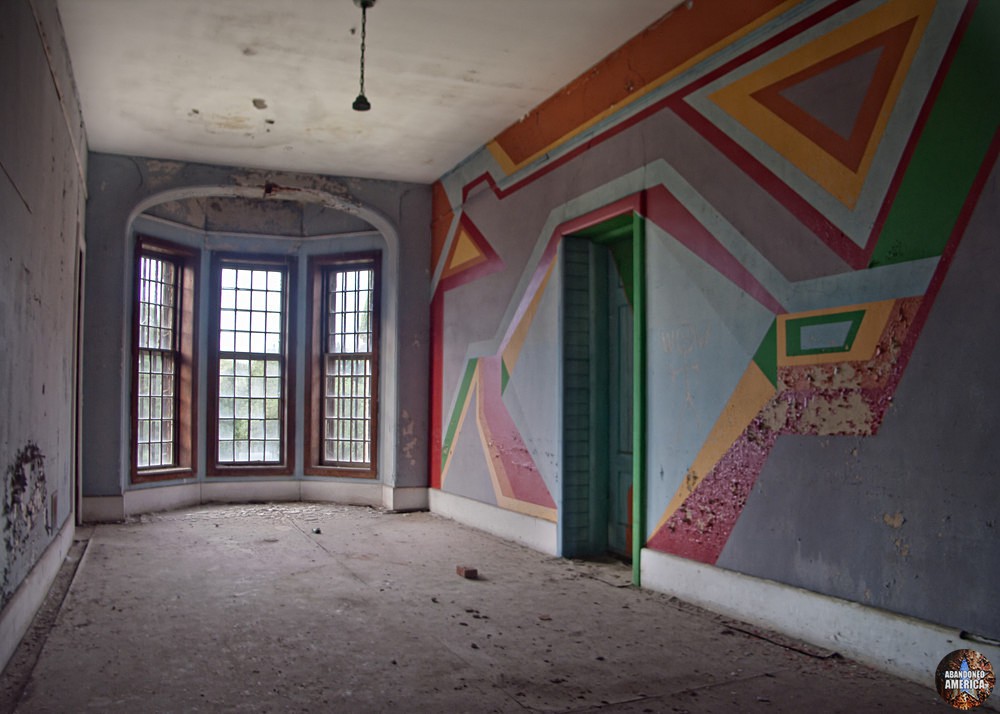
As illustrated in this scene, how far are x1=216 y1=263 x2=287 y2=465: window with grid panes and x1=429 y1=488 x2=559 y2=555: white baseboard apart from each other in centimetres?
216

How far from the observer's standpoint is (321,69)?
208 inches

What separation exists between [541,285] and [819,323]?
2539 millimetres

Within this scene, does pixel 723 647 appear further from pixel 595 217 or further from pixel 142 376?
pixel 142 376

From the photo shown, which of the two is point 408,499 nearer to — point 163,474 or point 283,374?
point 283,374

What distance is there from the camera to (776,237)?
3768 mm

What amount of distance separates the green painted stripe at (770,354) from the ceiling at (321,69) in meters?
1.95

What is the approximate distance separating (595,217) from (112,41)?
3232mm

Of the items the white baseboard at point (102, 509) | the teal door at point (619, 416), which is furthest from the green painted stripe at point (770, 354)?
the white baseboard at point (102, 509)

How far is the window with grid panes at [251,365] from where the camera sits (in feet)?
27.8

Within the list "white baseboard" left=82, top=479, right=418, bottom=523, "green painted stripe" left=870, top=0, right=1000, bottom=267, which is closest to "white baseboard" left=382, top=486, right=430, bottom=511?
"white baseboard" left=82, top=479, right=418, bottom=523

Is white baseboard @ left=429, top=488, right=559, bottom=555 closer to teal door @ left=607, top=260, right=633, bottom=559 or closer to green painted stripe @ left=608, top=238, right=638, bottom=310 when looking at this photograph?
teal door @ left=607, top=260, right=633, bottom=559

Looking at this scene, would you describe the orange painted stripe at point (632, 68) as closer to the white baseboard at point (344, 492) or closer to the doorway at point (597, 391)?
the doorway at point (597, 391)

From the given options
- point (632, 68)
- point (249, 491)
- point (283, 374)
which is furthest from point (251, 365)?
point (632, 68)

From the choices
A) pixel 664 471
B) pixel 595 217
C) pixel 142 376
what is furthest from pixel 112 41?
pixel 664 471
